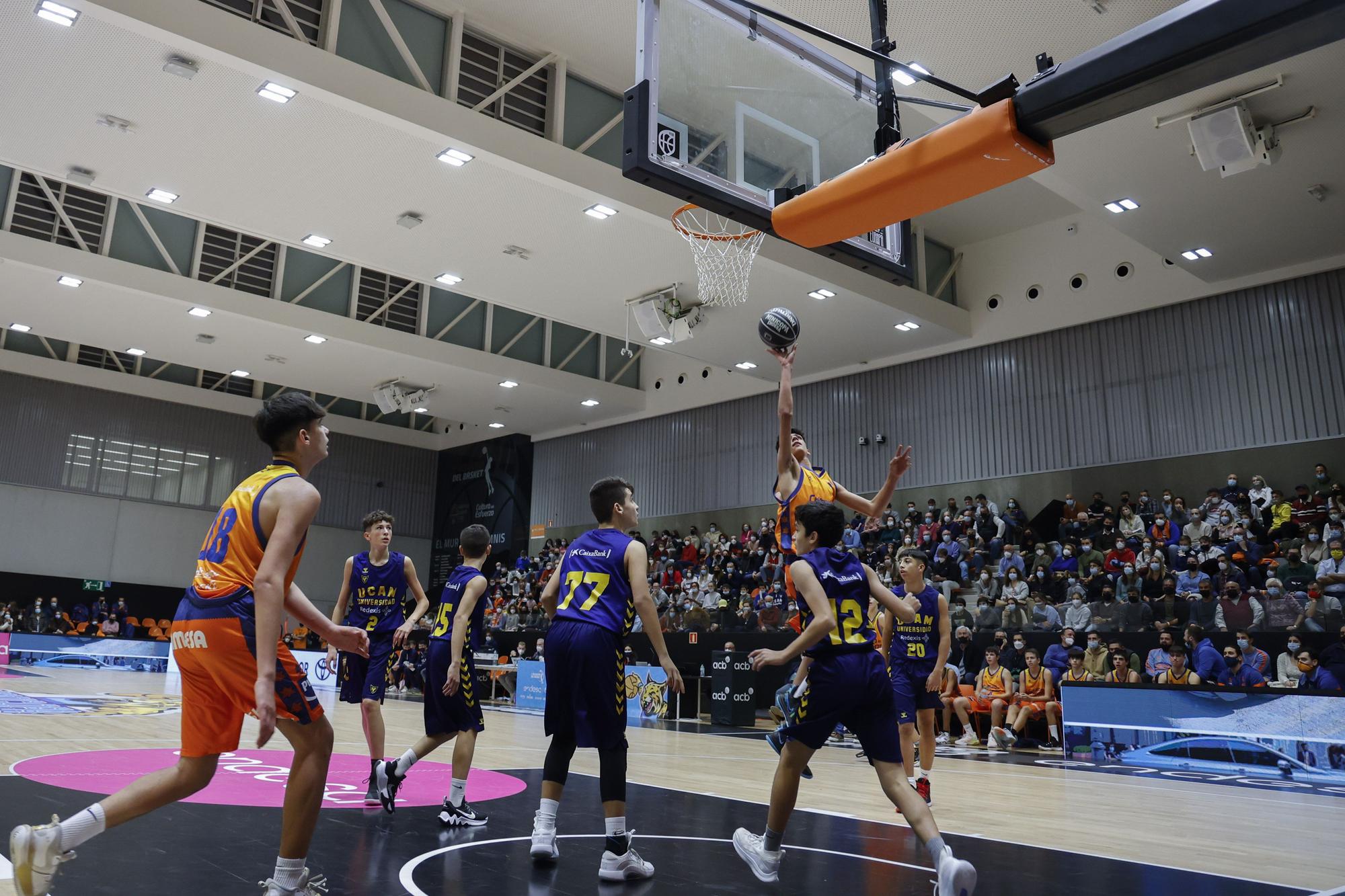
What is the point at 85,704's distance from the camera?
41.5 feet

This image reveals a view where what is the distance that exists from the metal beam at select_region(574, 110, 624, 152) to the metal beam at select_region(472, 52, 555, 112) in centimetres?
118

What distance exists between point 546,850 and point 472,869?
326mm

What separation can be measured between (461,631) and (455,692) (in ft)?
1.15

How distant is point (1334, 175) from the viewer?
12766 mm

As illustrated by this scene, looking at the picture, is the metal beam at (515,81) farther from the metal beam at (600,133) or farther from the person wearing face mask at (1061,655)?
the person wearing face mask at (1061,655)

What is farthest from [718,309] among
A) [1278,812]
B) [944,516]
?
[1278,812]

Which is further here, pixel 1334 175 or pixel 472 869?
pixel 1334 175

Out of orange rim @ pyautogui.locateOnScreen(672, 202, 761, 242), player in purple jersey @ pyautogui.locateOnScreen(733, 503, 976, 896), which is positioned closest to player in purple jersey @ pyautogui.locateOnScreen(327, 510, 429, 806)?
player in purple jersey @ pyautogui.locateOnScreen(733, 503, 976, 896)

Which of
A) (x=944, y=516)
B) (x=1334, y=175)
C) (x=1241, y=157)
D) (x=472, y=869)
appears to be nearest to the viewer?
(x=472, y=869)

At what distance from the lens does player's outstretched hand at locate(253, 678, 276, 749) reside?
288 cm

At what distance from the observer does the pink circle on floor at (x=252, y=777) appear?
5.79 m

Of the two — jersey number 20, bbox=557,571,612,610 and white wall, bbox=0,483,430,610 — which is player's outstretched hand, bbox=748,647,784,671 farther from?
white wall, bbox=0,483,430,610

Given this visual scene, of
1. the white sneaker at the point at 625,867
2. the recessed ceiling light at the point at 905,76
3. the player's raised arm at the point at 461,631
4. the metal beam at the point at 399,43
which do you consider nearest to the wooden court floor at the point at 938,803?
the white sneaker at the point at 625,867

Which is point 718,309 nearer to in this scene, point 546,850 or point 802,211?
point 802,211
